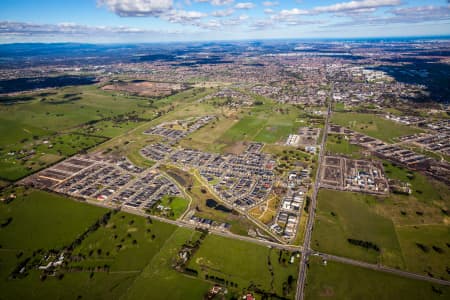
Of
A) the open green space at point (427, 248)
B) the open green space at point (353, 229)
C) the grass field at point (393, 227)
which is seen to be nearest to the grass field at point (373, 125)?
the grass field at point (393, 227)

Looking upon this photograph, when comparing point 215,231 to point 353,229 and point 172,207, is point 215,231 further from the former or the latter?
point 353,229

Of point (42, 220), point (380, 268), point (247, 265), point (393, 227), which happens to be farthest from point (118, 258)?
point (393, 227)

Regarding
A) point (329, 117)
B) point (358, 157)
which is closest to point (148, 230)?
point (358, 157)

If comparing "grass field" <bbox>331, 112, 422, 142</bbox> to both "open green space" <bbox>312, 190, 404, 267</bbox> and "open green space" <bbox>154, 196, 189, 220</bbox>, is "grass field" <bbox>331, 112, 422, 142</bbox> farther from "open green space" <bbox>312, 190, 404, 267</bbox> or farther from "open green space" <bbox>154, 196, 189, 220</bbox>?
"open green space" <bbox>154, 196, 189, 220</bbox>

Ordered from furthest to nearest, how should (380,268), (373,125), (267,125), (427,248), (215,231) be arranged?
(267,125) < (373,125) < (215,231) < (427,248) < (380,268)

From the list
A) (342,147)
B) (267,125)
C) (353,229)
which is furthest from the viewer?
(267,125)

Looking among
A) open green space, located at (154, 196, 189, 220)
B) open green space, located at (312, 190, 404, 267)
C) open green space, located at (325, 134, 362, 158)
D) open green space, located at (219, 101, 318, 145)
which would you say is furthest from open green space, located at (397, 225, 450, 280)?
open green space, located at (219, 101, 318, 145)

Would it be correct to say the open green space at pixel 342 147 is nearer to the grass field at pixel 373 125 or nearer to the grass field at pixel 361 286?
the grass field at pixel 373 125
